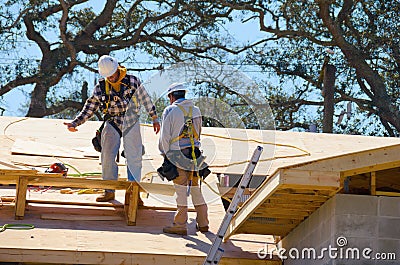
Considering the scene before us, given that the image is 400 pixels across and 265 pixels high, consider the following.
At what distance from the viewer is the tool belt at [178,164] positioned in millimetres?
8281

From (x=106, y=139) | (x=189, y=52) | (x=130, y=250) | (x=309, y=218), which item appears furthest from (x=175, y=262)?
(x=189, y=52)

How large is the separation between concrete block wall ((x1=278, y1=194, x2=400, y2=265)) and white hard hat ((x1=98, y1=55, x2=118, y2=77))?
2.60 meters

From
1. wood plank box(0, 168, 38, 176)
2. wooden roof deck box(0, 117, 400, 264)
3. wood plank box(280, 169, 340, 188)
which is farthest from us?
wood plank box(0, 168, 38, 176)

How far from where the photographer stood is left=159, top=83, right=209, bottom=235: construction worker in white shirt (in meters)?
8.20

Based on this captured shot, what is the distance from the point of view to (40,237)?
8.18m

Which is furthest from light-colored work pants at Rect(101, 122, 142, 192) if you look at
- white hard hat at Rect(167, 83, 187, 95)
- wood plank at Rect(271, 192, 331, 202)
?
wood plank at Rect(271, 192, 331, 202)

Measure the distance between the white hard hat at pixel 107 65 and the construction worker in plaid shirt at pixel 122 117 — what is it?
0.12 m

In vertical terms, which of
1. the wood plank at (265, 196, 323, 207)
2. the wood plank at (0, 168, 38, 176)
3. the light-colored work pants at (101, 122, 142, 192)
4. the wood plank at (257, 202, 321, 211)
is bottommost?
the wood plank at (257, 202, 321, 211)

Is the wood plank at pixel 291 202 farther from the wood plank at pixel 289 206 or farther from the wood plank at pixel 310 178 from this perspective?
the wood plank at pixel 310 178

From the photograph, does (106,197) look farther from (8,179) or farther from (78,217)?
(8,179)

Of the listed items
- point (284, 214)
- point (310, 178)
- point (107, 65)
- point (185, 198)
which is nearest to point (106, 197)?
point (185, 198)

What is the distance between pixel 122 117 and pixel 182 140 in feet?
3.96

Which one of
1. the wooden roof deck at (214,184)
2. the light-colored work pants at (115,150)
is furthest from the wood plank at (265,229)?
the light-colored work pants at (115,150)

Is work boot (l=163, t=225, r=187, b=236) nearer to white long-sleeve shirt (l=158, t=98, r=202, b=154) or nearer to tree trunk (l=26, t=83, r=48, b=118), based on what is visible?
white long-sleeve shirt (l=158, t=98, r=202, b=154)
